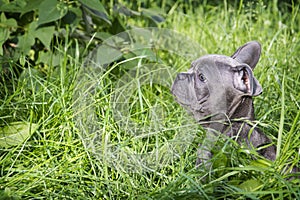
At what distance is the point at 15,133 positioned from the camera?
6.93 ft

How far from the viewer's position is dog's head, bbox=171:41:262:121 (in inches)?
72.4

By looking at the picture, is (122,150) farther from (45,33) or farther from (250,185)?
(45,33)

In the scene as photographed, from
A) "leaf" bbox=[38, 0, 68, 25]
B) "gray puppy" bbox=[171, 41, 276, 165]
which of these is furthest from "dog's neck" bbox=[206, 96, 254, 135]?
"leaf" bbox=[38, 0, 68, 25]

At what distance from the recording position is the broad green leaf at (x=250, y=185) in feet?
5.73

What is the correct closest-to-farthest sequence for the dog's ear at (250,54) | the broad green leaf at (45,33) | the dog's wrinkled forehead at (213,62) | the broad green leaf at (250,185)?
the broad green leaf at (250,185), the dog's wrinkled forehead at (213,62), the dog's ear at (250,54), the broad green leaf at (45,33)

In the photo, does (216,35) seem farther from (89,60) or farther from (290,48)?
(89,60)

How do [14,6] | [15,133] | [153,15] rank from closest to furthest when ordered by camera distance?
[15,133] → [14,6] → [153,15]

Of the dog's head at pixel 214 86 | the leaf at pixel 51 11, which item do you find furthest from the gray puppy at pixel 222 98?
the leaf at pixel 51 11

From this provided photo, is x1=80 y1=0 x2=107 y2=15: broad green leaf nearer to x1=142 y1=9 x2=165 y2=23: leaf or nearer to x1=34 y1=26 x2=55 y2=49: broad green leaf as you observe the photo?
x1=34 y1=26 x2=55 y2=49: broad green leaf

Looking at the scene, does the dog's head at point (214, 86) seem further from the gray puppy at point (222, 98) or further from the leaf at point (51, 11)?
the leaf at point (51, 11)

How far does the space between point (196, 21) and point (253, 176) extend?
2.45m

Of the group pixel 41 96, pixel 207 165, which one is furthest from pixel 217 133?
pixel 41 96

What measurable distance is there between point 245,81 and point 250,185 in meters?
0.34

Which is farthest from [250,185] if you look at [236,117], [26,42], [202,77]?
[26,42]
